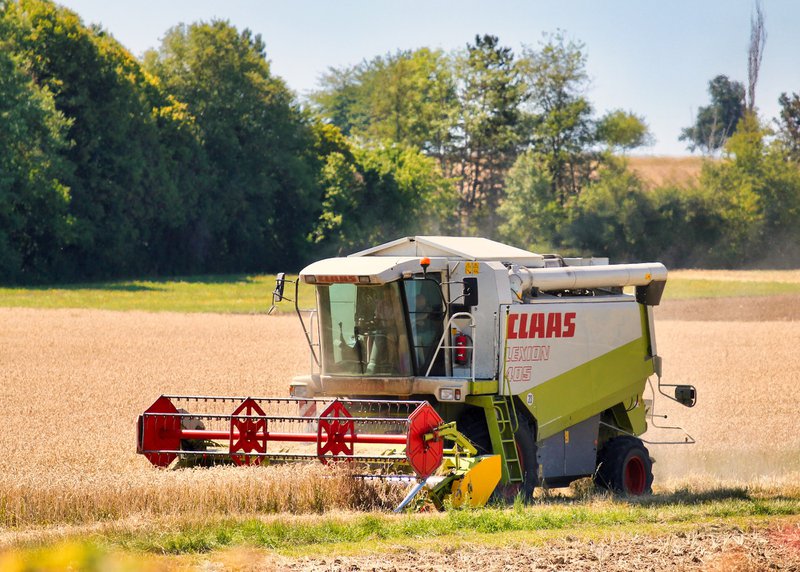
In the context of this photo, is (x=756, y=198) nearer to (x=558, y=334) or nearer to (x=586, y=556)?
(x=558, y=334)

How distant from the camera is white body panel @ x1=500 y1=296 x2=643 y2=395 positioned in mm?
12109

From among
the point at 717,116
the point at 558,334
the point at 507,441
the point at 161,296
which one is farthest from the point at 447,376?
the point at 717,116

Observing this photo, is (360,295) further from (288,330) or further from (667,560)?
(288,330)

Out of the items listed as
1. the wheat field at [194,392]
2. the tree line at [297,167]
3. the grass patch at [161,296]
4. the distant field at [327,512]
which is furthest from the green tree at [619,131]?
the distant field at [327,512]

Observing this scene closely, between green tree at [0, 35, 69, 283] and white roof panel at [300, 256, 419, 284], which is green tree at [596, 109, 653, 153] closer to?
green tree at [0, 35, 69, 283]

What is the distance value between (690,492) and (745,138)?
6702 centimetres

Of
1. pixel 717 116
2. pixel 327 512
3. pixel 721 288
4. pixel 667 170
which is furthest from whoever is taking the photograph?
pixel 717 116

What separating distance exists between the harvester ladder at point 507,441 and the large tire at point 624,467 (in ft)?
6.36

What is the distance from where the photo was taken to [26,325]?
109 ft

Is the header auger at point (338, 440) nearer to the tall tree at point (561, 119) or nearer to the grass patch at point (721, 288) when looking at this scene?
the grass patch at point (721, 288)

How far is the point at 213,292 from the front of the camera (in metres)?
51.5

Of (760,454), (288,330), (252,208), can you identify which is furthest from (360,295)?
(252,208)

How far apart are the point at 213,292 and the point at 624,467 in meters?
39.7

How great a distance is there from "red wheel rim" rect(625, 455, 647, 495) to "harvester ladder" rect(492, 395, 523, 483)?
7.28 feet
